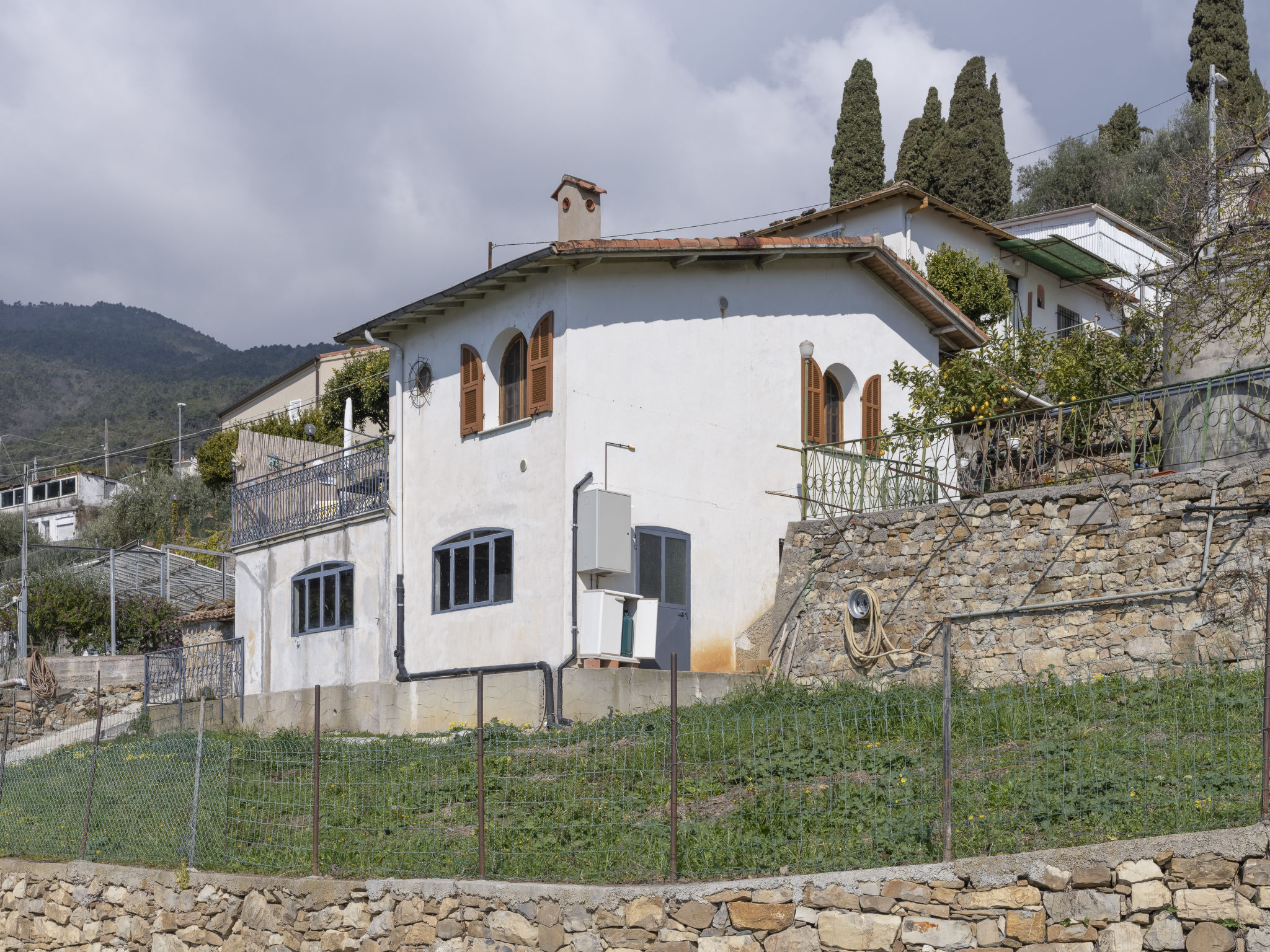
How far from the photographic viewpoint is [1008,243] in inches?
1204

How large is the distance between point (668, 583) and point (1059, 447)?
5.15 meters

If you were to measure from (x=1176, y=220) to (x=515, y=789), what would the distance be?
9935mm

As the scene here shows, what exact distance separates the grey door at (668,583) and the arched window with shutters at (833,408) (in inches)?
137

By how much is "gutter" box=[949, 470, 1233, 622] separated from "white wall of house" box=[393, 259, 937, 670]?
13.4 ft

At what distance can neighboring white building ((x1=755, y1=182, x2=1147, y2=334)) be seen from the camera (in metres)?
27.7

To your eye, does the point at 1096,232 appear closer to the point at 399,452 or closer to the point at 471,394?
the point at 471,394

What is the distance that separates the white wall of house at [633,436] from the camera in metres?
16.5

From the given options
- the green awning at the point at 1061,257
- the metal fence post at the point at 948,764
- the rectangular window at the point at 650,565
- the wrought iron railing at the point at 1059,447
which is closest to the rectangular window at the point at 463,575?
the rectangular window at the point at 650,565

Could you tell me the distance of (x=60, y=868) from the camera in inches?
520

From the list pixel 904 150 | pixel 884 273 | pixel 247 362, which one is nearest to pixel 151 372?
pixel 247 362

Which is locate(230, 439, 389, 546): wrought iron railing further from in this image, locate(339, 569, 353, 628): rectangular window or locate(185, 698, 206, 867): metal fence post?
locate(185, 698, 206, 867): metal fence post

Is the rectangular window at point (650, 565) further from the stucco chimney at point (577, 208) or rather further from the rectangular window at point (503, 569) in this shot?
the stucco chimney at point (577, 208)

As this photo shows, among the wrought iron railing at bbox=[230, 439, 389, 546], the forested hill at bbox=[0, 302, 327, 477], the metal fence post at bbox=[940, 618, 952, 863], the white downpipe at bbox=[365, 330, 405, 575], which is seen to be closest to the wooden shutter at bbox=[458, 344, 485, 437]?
the white downpipe at bbox=[365, 330, 405, 575]

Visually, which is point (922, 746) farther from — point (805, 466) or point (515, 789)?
point (805, 466)
